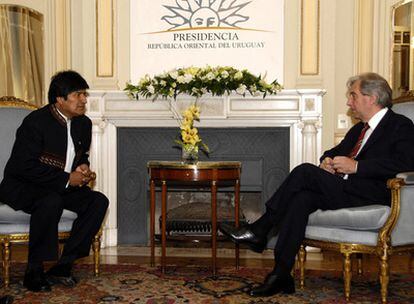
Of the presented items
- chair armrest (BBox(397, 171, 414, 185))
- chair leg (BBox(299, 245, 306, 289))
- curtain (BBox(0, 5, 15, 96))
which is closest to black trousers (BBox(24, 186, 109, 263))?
chair leg (BBox(299, 245, 306, 289))

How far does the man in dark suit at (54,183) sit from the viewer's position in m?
3.20

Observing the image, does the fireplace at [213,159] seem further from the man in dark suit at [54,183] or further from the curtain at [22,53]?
the curtain at [22,53]

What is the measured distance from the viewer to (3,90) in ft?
18.1

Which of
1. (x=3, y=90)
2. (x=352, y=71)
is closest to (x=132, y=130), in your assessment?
(x=3, y=90)

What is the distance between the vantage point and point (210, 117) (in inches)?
178

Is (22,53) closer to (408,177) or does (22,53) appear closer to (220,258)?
(220,258)

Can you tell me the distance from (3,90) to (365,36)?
3.64 m

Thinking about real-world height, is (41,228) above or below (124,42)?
below

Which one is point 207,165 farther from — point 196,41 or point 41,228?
point 196,41

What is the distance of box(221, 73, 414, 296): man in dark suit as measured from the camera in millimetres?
3080

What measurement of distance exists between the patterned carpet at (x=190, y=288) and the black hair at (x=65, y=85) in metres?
1.23

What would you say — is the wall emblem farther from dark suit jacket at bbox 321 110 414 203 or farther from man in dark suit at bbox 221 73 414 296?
dark suit jacket at bbox 321 110 414 203

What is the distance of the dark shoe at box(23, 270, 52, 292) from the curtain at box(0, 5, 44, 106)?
8.37ft

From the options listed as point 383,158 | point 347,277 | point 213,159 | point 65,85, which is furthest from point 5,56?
point 347,277
